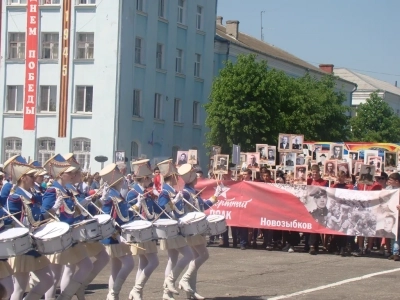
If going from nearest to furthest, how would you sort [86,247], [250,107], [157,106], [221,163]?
[86,247] < [221,163] < [250,107] < [157,106]

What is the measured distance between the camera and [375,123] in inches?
2648

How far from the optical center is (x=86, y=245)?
444 inches

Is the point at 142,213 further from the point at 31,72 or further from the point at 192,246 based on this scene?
the point at 31,72

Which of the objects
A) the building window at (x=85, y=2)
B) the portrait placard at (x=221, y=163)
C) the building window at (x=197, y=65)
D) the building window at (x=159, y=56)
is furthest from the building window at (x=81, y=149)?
the portrait placard at (x=221, y=163)

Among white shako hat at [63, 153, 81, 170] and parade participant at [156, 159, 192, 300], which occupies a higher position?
white shako hat at [63, 153, 81, 170]

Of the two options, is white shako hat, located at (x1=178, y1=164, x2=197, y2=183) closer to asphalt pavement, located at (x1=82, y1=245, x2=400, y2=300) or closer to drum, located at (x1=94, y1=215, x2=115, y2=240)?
asphalt pavement, located at (x1=82, y1=245, x2=400, y2=300)

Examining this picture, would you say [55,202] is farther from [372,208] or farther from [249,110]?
[249,110]

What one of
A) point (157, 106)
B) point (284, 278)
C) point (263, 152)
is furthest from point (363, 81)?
point (284, 278)

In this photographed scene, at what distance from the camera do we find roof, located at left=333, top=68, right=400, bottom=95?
305ft

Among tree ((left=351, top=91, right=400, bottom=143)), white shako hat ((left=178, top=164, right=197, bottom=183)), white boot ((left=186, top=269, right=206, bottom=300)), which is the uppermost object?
tree ((left=351, top=91, right=400, bottom=143))

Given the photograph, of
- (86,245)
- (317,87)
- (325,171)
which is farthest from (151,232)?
(317,87)

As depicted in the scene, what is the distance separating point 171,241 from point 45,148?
3280 cm


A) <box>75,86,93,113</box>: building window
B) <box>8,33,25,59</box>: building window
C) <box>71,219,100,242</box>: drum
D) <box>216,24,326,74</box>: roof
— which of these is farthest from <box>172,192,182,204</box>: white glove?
<box>216,24,326,74</box>: roof

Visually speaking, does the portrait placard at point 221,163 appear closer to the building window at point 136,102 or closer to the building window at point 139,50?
the building window at point 136,102
